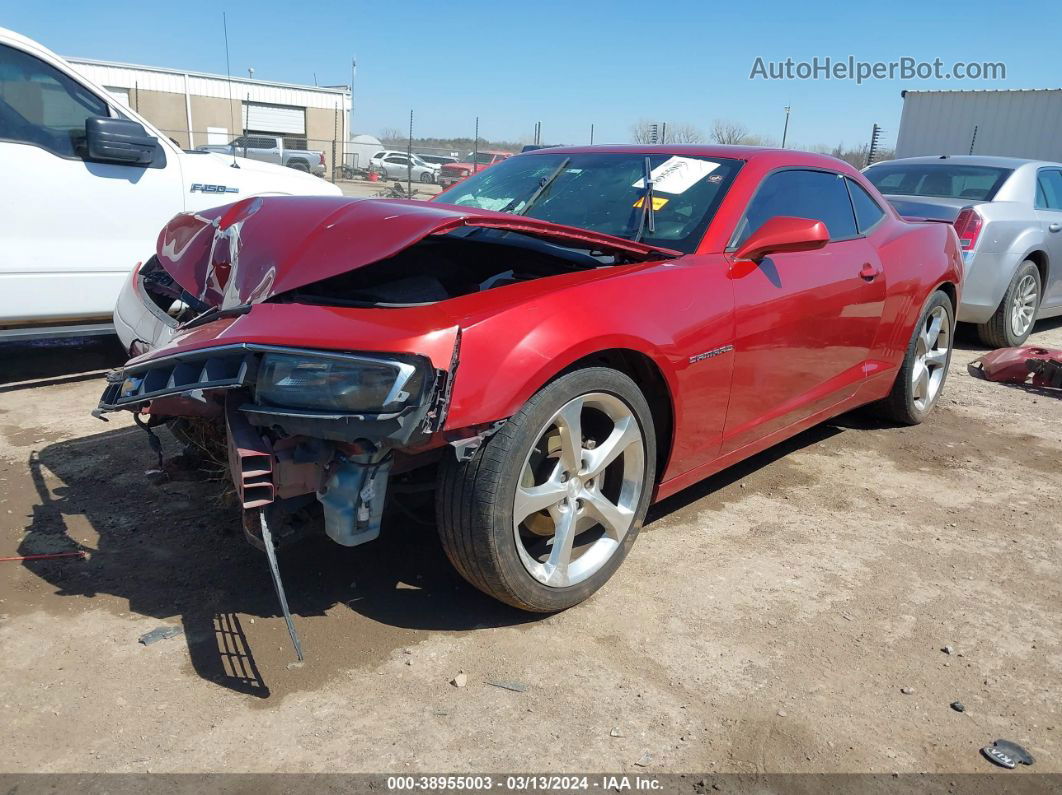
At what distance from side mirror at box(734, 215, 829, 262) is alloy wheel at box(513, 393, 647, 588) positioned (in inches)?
35.8

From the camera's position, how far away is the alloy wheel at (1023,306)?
7121mm

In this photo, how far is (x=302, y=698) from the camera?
2230 mm

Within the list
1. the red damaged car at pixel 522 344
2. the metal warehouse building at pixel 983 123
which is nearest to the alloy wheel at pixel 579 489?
the red damaged car at pixel 522 344

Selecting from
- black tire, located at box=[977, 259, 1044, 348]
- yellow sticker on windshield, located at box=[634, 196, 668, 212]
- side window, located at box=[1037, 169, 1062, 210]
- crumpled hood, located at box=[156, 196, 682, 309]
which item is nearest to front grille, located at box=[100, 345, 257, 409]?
crumpled hood, located at box=[156, 196, 682, 309]

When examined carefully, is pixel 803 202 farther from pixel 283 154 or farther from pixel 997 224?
pixel 283 154

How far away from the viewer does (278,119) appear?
41531 millimetres

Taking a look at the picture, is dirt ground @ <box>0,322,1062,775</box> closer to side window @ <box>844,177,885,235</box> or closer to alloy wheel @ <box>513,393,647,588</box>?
alloy wheel @ <box>513,393,647,588</box>

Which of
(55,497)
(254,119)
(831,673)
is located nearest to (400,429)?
(831,673)

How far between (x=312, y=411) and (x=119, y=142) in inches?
141

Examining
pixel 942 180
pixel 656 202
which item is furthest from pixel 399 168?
pixel 656 202

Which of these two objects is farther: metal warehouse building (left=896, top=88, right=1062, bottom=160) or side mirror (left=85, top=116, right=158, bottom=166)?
metal warehouse building (left=896, top=88, right=1062, bottom=160)

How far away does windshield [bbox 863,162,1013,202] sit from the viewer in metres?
7.18

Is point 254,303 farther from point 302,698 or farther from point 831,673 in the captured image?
point 831,673

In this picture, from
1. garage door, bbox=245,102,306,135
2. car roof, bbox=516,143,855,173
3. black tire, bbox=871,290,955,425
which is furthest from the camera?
garage door, bbox=245,102,306,135
